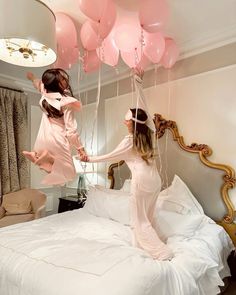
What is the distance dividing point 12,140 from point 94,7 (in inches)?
102

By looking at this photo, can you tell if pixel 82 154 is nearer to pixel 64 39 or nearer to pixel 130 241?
pixel 130 241

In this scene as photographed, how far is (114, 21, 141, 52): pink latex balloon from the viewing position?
179 cm

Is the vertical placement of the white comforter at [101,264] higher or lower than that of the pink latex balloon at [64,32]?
lower

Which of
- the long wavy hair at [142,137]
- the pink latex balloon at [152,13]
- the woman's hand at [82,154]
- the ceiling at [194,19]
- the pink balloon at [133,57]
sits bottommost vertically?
the woman's hand at [82,154]

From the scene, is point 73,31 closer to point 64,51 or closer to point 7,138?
point 64,51

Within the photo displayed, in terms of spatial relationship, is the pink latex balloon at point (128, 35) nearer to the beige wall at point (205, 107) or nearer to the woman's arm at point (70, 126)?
the woman's arm at point (70, 126)

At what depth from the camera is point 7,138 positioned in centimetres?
342

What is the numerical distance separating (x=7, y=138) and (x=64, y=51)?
2087 mm

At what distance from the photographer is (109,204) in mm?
2416

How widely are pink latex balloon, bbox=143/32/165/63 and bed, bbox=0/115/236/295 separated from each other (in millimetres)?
832

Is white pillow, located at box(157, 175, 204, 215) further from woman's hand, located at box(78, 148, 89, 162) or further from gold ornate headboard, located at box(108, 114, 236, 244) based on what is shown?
woman's hand, located at box(78, 148, 89, 162)

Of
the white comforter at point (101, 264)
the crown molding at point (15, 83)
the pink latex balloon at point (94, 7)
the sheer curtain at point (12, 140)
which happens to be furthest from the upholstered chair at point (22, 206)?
the pink latex balloon at point (94, 7)

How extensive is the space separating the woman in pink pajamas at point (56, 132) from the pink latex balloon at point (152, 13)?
690mm

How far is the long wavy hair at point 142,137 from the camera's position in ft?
5.66
